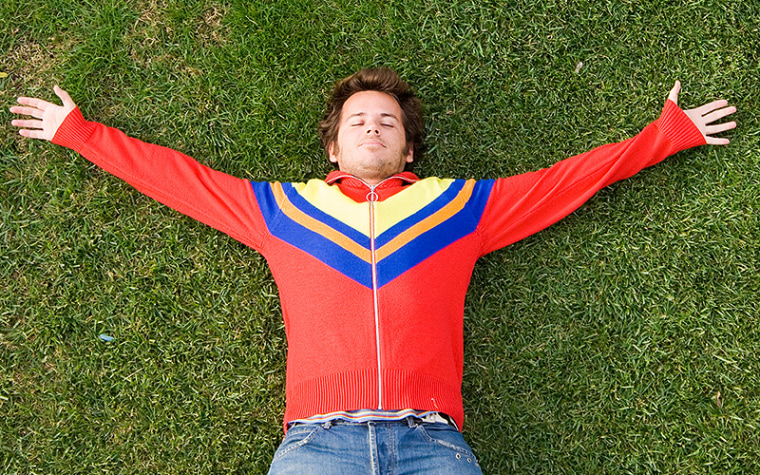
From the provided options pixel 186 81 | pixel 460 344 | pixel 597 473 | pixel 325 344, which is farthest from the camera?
pixel 186 81

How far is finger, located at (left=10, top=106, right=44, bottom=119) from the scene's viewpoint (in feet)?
11.3

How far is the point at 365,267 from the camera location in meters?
3.09

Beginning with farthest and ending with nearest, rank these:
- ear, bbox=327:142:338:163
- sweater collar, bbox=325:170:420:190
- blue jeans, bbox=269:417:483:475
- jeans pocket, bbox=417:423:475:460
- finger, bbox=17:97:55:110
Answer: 1. ear, bbox=327:142:338:163
2. finger, bbox=17:97:55:110
3. sweater collar, bbox=325:170:420:190
4. jeans pocket, bbox=417:423:475:460
5. blue jeans, bbox=269:417:483:475

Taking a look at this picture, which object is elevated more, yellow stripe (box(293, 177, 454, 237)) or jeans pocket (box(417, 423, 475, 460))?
yellow stripe (box(293, 177, 454, 237))

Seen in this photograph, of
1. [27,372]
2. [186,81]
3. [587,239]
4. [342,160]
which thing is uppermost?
[186,81]

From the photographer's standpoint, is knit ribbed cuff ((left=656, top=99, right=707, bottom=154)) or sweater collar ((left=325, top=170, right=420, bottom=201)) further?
Answer: knit ribbed cuff ((left=656, top=99, right=707, bottom=154))

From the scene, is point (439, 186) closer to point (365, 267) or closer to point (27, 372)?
point (365, 267)

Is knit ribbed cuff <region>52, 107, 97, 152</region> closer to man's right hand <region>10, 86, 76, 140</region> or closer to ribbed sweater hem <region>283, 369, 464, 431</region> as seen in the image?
man's right hand <region>10, 86, 76, 140</region>

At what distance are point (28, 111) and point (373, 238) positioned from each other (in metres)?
2.16

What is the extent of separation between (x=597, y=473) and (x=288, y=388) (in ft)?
6.10

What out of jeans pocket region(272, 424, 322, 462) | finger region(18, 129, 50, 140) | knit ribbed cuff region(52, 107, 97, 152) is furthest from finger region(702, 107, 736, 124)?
finger region(18, 129, 50, 140)

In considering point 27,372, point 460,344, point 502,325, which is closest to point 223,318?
point 27,372

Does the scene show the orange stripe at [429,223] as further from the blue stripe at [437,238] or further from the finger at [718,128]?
the finger at [718,128]

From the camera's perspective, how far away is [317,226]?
10.5 ft
